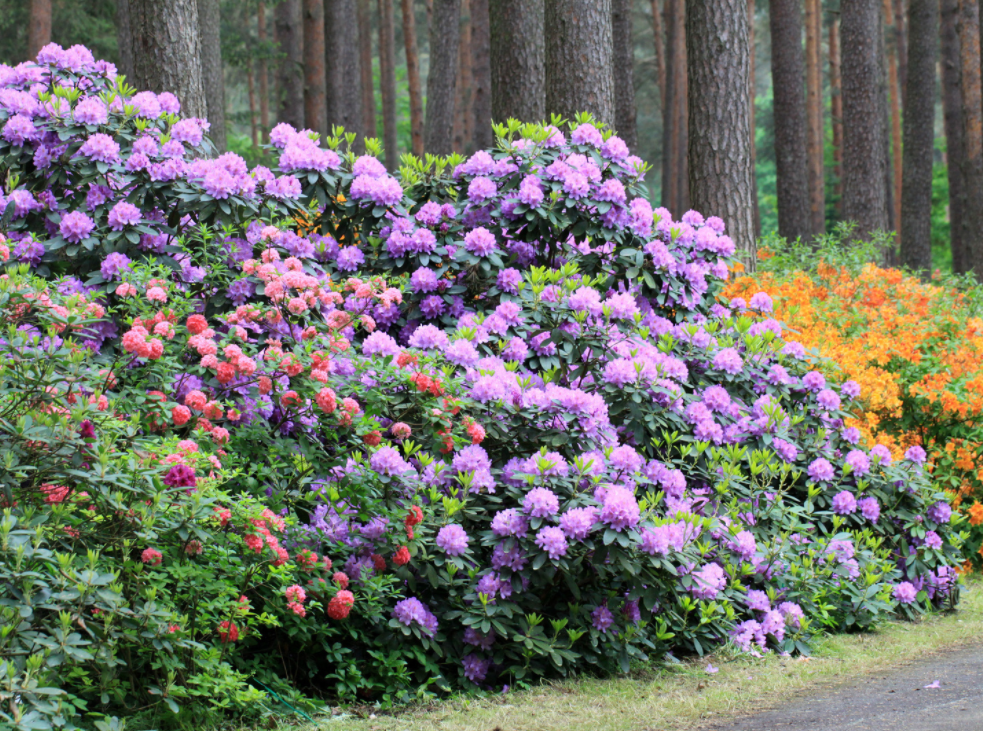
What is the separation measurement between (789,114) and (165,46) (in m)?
9.85

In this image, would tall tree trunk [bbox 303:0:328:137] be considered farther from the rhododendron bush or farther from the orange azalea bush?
the rhododendron bush

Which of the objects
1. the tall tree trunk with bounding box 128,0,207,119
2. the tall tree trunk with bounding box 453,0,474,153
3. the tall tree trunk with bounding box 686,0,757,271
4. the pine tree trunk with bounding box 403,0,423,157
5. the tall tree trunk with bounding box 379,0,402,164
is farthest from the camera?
the tall tree trunk with bounding box 379,0,402,164

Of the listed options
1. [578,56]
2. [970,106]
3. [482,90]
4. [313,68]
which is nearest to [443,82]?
[482,90]

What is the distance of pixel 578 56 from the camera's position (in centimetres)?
815

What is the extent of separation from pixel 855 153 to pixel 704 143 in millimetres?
5485

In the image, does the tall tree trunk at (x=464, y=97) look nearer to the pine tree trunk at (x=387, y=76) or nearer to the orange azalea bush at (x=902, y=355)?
the pine tree trunk at (x=387, y=76)

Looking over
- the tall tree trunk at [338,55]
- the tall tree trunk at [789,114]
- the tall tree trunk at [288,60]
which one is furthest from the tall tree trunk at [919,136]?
the tall tree trunk at [288,60]

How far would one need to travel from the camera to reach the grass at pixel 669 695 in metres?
3.22

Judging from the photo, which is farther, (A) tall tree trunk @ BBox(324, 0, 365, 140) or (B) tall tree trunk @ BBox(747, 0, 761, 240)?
(A) tall tree trunk @ BBox(324, 0, 365, 140)

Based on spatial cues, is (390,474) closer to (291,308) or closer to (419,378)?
(419,378)

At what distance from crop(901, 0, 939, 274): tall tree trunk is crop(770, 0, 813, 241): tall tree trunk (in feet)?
6.45

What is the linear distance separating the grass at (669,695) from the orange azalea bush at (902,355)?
1.60m

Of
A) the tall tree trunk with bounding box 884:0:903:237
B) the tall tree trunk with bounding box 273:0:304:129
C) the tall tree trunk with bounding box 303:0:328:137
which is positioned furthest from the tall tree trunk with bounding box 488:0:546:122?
the tall tree trunk with bounding box 884:0:903:237

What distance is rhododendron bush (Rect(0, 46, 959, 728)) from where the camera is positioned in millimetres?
2893
